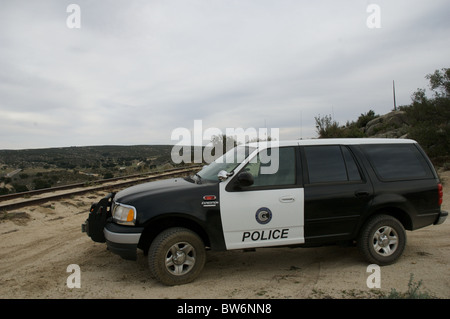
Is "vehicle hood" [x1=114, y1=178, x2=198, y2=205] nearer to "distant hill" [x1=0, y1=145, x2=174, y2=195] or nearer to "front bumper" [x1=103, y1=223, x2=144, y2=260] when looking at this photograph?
"front bumper" [x1=103, y1=223, x2=144, y2=260]

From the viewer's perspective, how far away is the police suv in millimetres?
4508

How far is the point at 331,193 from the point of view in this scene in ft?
16.2

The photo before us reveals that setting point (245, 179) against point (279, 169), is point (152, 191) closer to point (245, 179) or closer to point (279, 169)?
point (245, 179)

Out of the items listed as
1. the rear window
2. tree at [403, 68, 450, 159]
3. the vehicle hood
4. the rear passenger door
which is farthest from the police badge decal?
tree at [403, 68, 450, 159]

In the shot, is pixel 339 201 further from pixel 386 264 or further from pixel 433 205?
pixel 433 205

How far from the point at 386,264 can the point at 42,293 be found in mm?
4889

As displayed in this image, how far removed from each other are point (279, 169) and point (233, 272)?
1709 mm

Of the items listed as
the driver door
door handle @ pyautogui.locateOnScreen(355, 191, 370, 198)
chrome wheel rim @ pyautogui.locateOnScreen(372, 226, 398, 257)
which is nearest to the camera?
the driver door

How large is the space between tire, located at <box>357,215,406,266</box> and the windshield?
212 centimetres

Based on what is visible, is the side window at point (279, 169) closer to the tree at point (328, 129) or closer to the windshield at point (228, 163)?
the windshield at point (228, 163)

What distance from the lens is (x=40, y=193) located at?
45.7ft

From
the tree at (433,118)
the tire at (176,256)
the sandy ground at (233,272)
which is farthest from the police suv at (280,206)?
the tree at (433,118)

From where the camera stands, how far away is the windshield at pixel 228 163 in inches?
200
